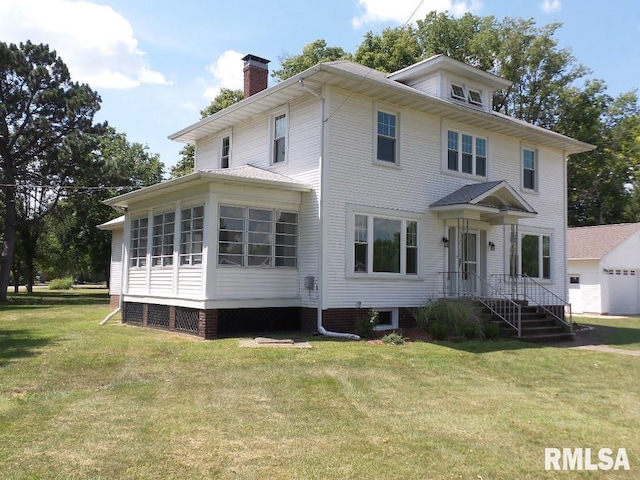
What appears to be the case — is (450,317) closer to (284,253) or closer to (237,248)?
(284,253)

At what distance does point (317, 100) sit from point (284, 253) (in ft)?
13.0

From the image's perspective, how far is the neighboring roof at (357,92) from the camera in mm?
13391

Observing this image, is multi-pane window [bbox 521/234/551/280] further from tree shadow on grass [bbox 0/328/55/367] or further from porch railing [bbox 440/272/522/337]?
tree shadow on grass [bbox 0/328/55/367]

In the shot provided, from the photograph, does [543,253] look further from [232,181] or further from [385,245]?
[232,181]

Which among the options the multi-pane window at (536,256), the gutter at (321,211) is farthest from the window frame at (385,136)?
the multi-pane window at (536,256)

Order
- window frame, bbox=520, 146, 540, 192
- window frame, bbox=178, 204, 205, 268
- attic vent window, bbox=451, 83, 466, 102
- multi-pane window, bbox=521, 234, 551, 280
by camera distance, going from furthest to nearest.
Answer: window frame, bbox=520, 146, 540, 192 < multi-pane window, bbox=521, 234, 551, 280 < attic vent window, bbox=451, 83, 466, 102 < window frame, bbox=178, 204, 205, 268

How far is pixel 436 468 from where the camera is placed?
493cm

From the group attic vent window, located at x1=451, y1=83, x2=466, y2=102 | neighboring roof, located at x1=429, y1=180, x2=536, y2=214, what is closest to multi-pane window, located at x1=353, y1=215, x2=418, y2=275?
neighboring roof, located at x1=429, y1=180, x2=536, y2=214

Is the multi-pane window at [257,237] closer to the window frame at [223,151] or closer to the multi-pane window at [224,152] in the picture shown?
the window frame at [223,151]

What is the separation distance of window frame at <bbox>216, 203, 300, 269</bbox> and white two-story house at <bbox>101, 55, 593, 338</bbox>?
3 centimetres

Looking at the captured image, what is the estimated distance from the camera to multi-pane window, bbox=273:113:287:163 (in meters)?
15.2

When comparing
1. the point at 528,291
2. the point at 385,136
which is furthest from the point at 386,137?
the point at 528,291

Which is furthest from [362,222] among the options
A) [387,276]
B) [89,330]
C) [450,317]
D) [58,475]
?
[58,475]

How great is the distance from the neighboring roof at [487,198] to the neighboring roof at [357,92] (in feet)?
7.27
